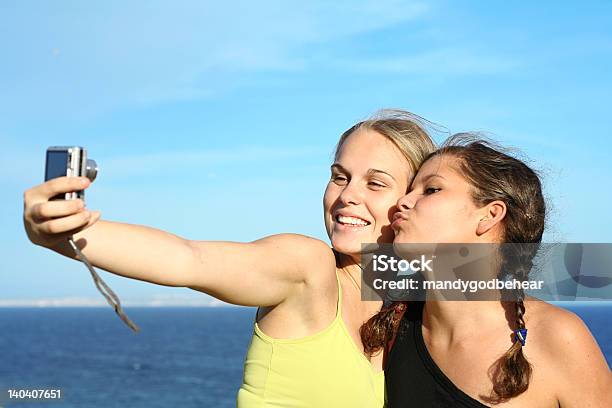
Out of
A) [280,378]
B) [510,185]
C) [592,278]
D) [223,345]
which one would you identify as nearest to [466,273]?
[510,185]

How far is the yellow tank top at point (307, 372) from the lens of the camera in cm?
399

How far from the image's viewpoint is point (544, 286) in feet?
18.0

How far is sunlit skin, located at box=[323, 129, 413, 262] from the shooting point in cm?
463

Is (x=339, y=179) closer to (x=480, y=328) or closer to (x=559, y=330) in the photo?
(x=480, y=328)

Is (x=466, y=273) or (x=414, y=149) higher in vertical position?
(x=414, y=149)

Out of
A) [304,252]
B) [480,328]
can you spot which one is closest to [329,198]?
[304,252]

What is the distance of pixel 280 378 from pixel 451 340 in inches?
45.7

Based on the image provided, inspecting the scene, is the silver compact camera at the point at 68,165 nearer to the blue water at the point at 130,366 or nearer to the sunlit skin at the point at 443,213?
the sunlit skin at the point at 443,213

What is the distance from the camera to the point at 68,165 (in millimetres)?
2828

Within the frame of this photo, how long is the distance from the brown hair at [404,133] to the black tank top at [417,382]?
1077mm

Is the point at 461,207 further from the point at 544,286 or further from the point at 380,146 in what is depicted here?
the point at 544,286

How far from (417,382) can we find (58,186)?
2.50m

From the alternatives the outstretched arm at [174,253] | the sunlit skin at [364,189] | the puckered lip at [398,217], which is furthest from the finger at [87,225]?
the puckered lip at [398,217]

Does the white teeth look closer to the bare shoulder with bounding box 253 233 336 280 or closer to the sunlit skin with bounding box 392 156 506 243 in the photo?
the sunlit skin with bounding box 392 156 506 243
